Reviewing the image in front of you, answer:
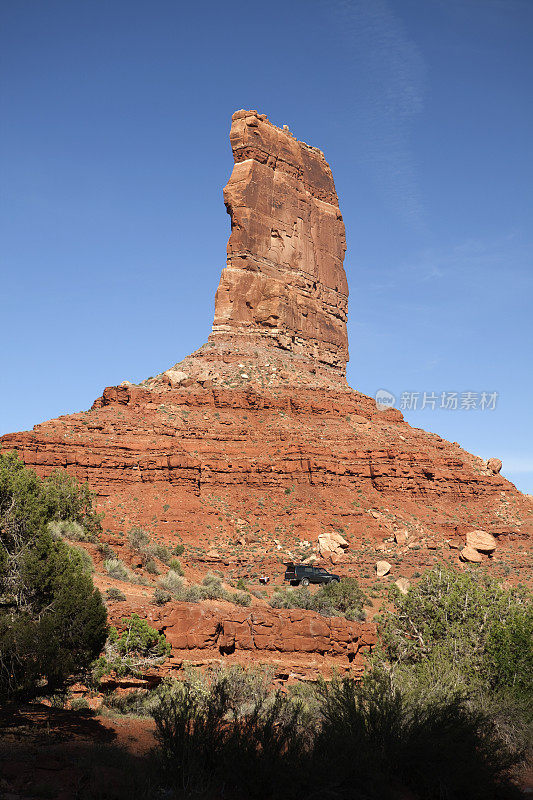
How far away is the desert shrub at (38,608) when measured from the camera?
995 cm

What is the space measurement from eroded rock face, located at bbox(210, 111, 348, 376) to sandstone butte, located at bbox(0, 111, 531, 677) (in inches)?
9.6

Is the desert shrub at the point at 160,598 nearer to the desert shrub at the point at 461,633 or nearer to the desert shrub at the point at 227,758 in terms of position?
the desert shrub at the point at 461,633

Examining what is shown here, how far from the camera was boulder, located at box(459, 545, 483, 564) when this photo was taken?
39.8 meters

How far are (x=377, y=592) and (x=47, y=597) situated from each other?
22752mm

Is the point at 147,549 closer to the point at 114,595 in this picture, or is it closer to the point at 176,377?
the point at 114,595

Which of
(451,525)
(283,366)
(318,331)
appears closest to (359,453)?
(451,525)

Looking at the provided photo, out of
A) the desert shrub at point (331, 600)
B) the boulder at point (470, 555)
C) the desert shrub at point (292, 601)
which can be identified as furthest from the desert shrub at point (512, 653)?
the boulder at point (470, 555)

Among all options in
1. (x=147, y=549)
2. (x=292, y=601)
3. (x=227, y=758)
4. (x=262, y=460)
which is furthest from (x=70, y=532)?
(x=262, y=460)

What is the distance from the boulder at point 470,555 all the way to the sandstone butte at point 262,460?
638mm

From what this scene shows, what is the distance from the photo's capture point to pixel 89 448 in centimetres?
4625

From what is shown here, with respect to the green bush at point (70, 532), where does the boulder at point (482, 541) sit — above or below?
above

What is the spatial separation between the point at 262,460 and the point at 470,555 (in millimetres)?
16432

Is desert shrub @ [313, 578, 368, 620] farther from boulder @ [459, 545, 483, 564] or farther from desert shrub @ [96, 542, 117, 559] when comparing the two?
boulder @ [459, 545, 483, 564]

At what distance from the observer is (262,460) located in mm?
48156
